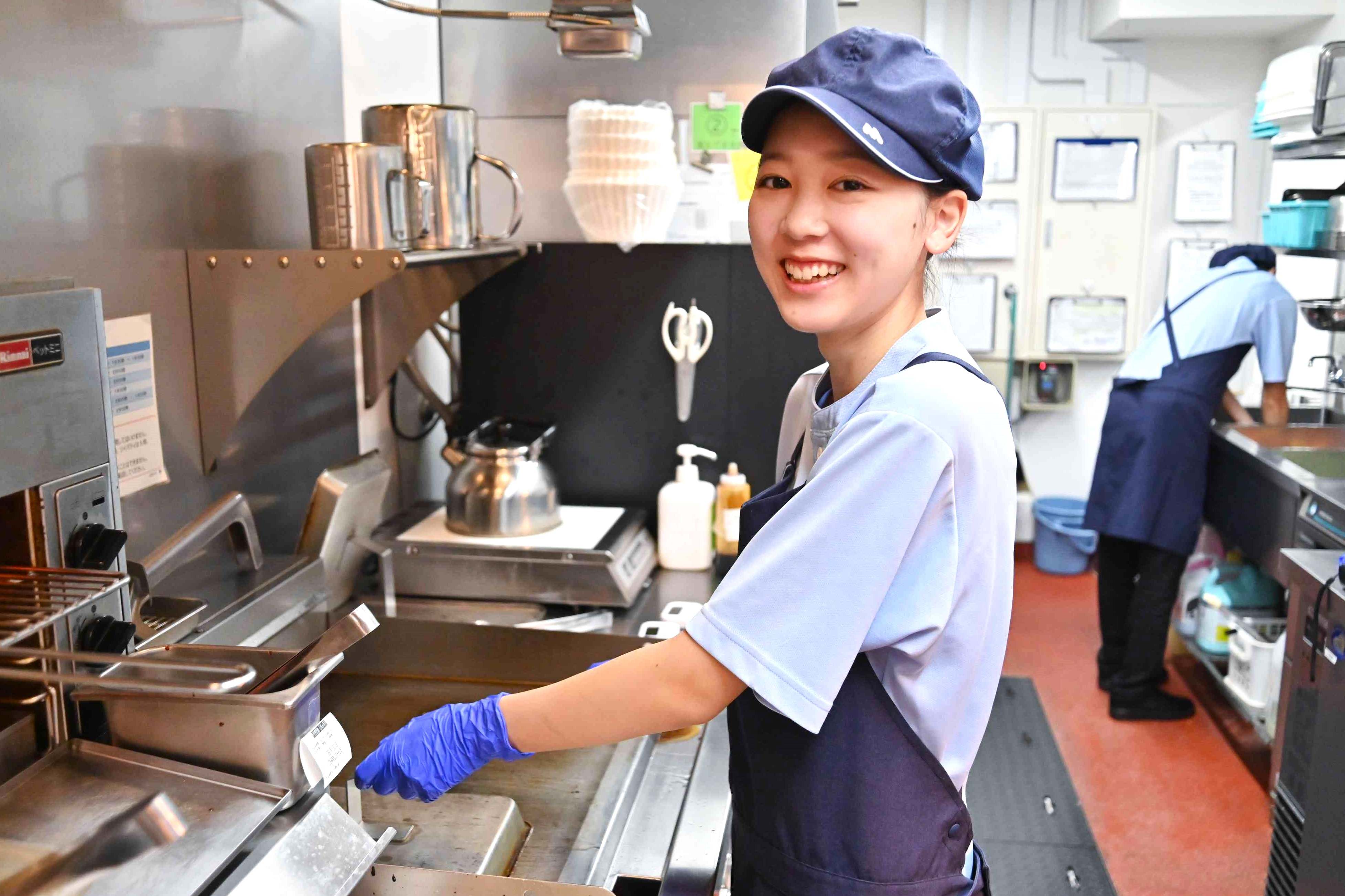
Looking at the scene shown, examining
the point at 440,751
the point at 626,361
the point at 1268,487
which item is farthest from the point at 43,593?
the point at 1268,487

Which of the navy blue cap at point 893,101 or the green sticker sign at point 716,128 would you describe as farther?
the green sticker sign at point 716,128

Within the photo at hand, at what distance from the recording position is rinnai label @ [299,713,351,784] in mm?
861

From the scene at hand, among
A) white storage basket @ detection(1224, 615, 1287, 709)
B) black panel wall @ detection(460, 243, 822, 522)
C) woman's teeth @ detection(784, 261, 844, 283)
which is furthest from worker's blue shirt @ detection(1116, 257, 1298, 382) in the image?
woman's teeth @ detection(784, 261, 844, 283)

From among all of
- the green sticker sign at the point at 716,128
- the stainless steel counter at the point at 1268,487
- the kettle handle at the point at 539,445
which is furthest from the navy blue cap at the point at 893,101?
the stainless steel counter at the point at 1268,487

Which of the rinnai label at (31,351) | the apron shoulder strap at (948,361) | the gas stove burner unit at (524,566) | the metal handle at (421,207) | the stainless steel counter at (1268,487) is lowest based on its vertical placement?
the stainless steel counter at (1268,487)

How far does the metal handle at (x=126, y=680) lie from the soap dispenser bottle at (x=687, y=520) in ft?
4.15

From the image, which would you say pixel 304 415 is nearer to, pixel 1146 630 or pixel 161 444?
pixel 161 444

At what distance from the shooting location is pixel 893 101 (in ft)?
2.90

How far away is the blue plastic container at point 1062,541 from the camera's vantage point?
15.6 ft

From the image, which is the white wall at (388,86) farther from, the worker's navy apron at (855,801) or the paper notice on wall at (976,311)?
Result: the paper notice on wall at (976,311)

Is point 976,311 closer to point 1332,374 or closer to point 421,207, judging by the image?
point 1332,374

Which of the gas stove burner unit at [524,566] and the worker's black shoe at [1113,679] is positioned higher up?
the gas stove burner unit at [524,566]

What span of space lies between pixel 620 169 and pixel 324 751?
49.5 inches

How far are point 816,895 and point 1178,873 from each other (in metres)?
2.03
